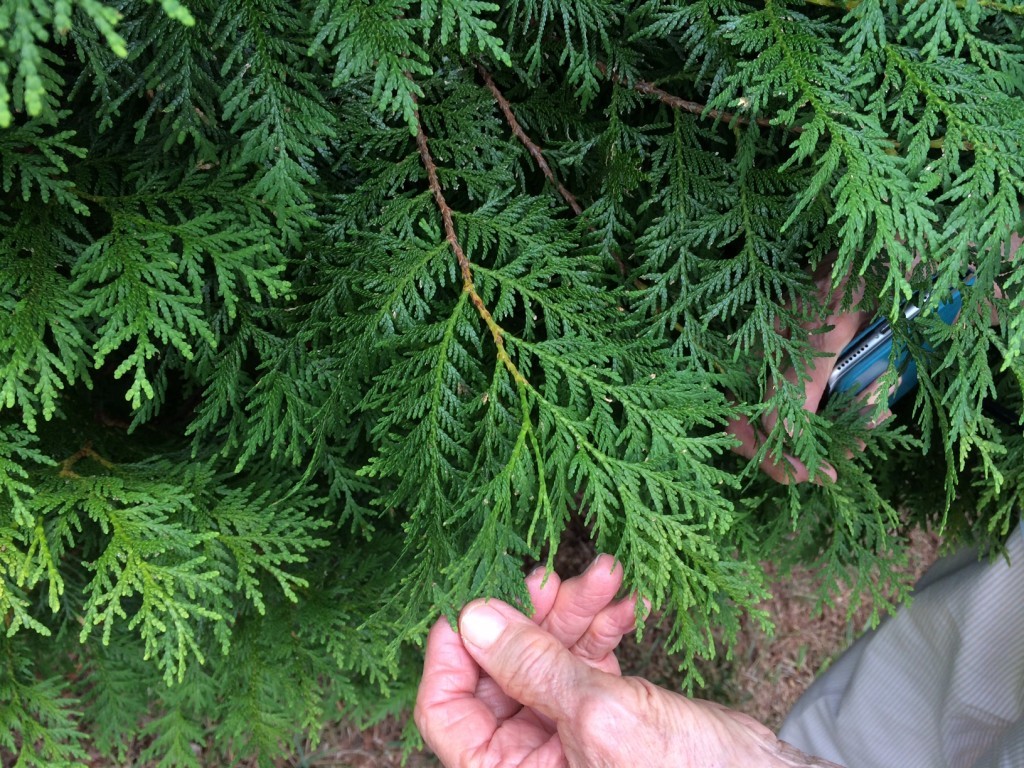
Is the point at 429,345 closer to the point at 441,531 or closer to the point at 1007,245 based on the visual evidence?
the point at 441,531

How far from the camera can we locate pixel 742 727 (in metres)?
1.60

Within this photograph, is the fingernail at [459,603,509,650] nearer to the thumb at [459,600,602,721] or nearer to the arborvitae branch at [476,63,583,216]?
the thumb at [459,600,602,721]

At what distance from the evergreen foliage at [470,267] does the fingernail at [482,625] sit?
0.04 meters

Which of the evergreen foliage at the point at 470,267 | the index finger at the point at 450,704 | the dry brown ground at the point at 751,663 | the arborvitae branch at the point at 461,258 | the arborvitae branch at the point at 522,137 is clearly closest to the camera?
the evergreen foliage at the point at 470,267

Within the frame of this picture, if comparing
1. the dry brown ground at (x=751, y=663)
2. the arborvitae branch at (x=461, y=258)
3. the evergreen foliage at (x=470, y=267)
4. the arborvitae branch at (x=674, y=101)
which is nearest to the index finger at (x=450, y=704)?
the evergreen foliage at (x=470, y=267)

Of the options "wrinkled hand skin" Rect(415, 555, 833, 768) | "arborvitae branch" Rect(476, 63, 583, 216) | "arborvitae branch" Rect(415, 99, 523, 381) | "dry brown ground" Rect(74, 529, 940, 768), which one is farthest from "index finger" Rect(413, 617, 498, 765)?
"dry brown ground" Rect(74, 529, 940, 768)

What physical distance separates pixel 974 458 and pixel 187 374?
7.43 ft

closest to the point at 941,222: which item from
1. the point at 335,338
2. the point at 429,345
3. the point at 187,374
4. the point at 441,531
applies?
the point at 429,345

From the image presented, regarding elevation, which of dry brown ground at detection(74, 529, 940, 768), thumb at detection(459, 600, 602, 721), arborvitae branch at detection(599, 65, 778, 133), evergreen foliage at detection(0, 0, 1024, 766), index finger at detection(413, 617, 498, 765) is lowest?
dry brown ground at detection(74, 529, 940, 768)

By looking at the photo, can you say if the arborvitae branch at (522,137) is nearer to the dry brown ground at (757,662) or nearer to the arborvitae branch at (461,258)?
the arborvitae branch at (461,258)

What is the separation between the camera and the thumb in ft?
4.94

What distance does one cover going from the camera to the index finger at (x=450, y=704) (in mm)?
1681

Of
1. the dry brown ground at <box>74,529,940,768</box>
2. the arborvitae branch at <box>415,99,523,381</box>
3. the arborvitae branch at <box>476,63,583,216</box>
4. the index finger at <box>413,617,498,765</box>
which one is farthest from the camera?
the dry brown ground at <box>74,529,940,768</box>

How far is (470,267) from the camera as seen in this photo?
1.62 metres
